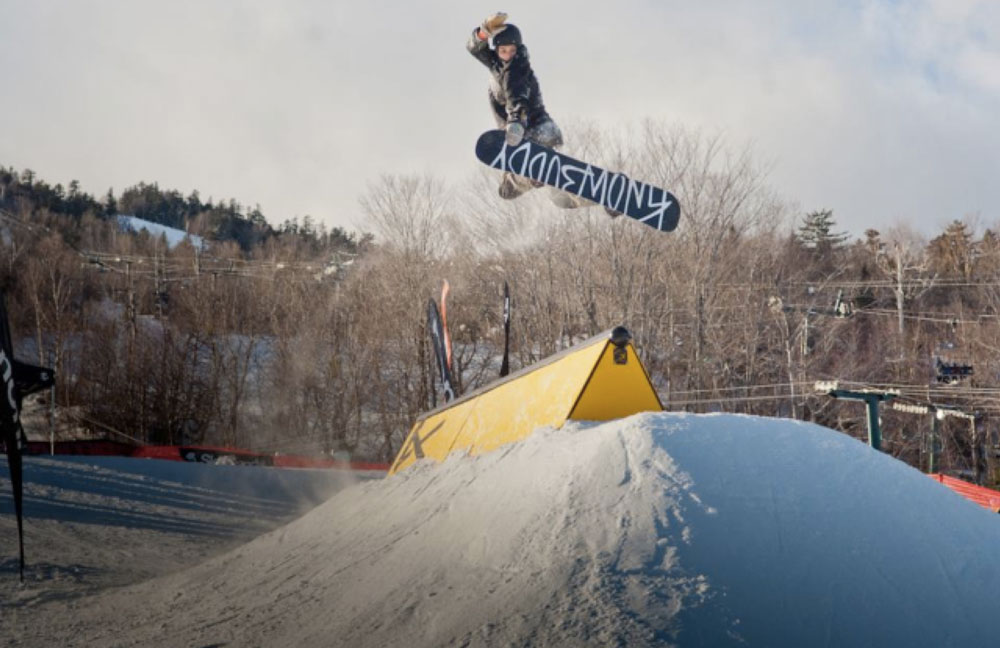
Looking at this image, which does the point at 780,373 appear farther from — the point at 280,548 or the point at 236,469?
the point at 280,548

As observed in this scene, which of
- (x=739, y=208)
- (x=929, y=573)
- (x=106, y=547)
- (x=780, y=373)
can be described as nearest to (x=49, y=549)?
(x=106, y=547)

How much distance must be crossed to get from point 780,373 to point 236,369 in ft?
75.2

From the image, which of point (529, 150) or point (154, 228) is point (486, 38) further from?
point (154, 228)

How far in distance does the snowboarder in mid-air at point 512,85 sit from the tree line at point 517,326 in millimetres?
9089

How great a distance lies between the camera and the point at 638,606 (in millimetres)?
4875

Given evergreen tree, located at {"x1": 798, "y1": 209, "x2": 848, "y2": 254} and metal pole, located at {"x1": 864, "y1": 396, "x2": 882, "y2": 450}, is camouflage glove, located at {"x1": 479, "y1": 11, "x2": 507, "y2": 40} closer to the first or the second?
metal pole, located at {"x1": 864, "y1": 396, "x2": 882, "y2": 450}

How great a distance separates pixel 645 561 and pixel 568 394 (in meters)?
2.61

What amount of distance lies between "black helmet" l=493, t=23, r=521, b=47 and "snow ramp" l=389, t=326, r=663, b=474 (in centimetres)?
1065

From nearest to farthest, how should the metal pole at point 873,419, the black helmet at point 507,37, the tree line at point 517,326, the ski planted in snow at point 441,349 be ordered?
the ski planted in snow at point 441,349
the black helmet at point 507,37
the metal pole at point 873,419
the tree line at point 517,326

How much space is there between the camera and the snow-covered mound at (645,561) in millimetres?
4883

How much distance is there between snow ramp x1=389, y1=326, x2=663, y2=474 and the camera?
25.0ft

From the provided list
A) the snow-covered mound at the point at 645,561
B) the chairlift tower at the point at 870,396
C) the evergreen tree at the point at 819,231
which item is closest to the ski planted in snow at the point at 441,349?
the snow-covered mound at the point at 645,561

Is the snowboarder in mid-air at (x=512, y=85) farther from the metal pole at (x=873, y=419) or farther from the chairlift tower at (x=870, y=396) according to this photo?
the metal pole at (x=873, y=419)

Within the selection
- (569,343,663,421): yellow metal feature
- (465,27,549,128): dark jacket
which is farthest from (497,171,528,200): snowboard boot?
(569,343,663,421): yellow metal feature
